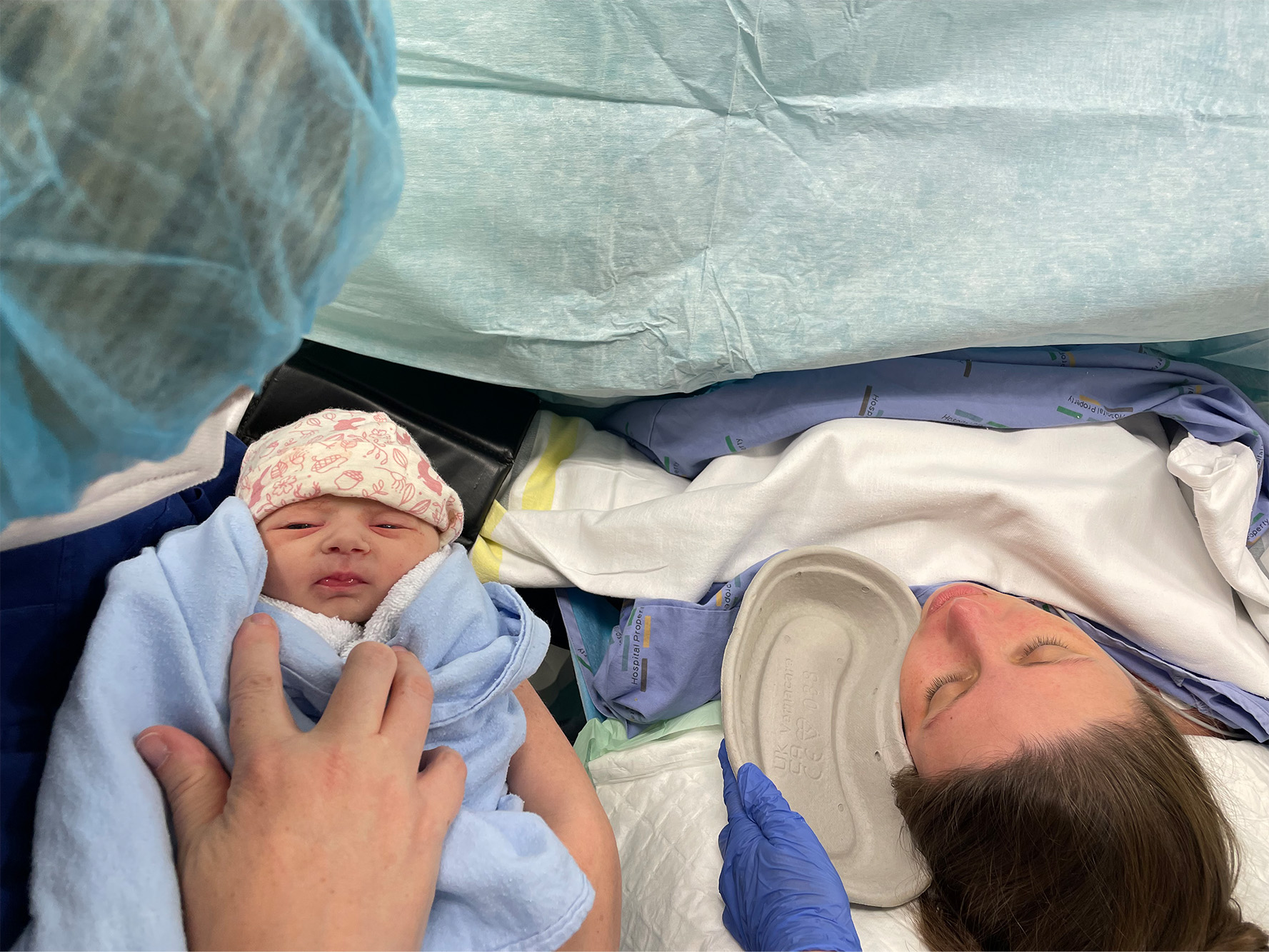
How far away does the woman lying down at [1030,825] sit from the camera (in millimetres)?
944

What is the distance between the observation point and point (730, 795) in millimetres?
1086

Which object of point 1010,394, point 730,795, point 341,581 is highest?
point 1010,394

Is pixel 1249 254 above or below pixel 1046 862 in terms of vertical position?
above

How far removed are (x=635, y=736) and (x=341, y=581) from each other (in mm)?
556

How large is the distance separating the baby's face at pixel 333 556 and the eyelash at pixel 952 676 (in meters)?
0.73

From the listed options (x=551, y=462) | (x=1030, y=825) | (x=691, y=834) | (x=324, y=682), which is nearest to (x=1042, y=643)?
(x=1030, y=825)

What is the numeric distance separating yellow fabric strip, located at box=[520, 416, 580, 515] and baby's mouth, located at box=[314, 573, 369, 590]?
0.44 metres

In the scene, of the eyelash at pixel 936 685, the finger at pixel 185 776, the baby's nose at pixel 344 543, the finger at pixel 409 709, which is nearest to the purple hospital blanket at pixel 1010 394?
the eyelash at pixel 936 685

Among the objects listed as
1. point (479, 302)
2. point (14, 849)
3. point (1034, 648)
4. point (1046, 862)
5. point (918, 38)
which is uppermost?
point (918, 38)

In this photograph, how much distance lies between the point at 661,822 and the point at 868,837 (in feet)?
0.96

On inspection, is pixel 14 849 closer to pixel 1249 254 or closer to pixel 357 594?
pixel 357 594

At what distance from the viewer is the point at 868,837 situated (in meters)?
1.14

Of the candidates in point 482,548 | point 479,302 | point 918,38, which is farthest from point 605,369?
point 918,38

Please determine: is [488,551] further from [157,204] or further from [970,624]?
[157,204]
